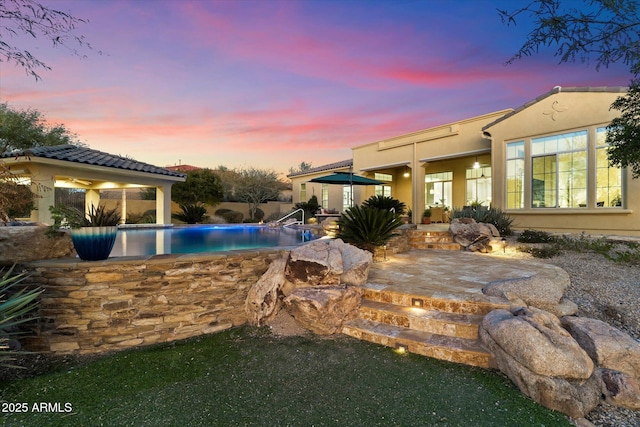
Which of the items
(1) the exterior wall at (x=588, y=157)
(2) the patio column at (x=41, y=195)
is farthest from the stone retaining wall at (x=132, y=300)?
(1) the exterior wall at (x=588, y=157)

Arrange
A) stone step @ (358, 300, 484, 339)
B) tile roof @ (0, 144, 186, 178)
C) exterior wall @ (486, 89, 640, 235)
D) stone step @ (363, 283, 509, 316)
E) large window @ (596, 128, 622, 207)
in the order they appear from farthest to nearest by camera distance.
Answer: tile roof @ (0, 144, 186, 178) < large window @ (596, 128, 622, 207) < exterior wall @ (486, 89, 640, 235) < stone step @ (363, 283, 509, 316) < stone step @ (358, 300, 484, 339)

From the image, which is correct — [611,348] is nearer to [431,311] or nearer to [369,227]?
[431,311]

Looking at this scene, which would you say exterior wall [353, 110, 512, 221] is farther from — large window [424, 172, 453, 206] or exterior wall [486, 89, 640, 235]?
exterior wall [486, 89, 640, 235]

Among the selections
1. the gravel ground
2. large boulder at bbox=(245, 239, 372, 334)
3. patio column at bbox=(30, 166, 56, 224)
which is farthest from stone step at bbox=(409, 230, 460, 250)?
patio column at bbox=(30, 166, 56, 224)

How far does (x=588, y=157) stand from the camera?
32.1ft

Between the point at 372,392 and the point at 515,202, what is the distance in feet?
38.4

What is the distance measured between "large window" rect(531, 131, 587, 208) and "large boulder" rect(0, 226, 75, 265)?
13813mm

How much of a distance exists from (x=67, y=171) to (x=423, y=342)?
43.5ft

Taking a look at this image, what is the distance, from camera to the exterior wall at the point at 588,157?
30.3 ft

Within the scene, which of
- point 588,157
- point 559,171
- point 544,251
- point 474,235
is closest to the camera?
point 544,251

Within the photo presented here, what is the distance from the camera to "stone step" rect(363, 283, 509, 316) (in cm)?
390

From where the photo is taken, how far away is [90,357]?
3695mm

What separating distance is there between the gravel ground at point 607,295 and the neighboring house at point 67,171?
44.7ft

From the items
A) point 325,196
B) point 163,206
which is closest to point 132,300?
point 163,206
